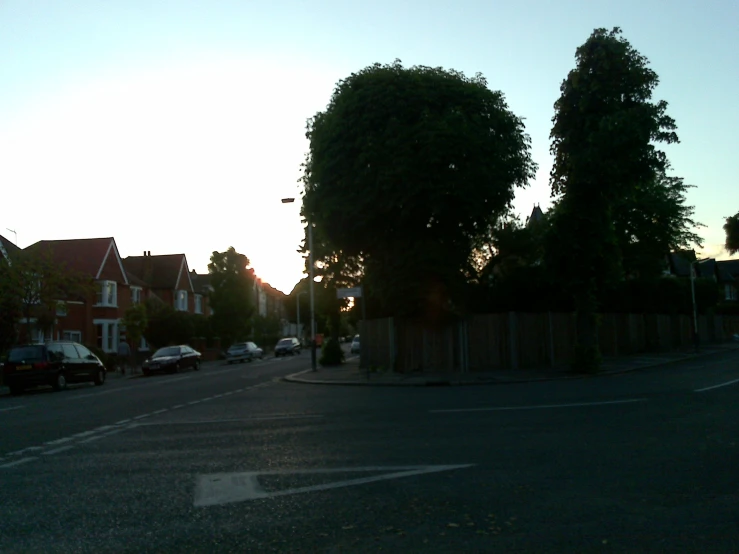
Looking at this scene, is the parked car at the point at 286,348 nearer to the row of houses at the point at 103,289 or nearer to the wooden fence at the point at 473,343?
the row of houses at the point at 103,289

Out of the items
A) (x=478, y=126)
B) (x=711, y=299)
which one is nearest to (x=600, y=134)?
(x=478, y=126)

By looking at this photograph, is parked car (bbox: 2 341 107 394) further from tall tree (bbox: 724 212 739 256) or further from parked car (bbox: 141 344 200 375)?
tall tree (bbox: 724 212 739 256)

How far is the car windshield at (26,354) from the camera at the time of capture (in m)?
26.6

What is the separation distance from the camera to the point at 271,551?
18.1 ft

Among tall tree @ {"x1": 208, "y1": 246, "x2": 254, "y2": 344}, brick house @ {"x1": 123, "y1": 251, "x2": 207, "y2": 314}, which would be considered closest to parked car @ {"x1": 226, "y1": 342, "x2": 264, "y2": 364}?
brick house @ {"x1": 123, "y1": 251, "x2": 207, "y2": 314}

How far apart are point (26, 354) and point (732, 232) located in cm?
7273

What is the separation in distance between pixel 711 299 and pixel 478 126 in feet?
105

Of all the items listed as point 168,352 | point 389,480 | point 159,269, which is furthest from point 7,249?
point 389,480

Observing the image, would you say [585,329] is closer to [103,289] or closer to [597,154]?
[597,154]

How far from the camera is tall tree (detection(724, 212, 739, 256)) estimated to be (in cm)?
7894

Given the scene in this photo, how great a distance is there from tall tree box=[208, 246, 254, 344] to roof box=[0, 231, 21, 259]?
23109 mm

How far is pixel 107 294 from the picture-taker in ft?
171

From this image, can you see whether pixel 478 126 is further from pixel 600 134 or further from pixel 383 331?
pixel 383 331

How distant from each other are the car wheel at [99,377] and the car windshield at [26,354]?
3.62 meters
